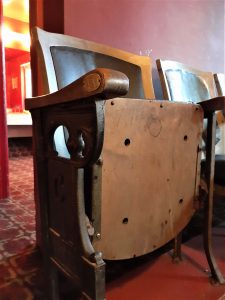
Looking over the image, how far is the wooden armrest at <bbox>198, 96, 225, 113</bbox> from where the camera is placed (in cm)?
88

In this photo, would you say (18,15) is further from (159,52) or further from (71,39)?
(71,39)

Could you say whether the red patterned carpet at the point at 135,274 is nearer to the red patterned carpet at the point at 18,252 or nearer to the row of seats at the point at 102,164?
the red patterned carpet at the point at 18,252

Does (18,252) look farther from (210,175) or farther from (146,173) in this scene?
(210,175)

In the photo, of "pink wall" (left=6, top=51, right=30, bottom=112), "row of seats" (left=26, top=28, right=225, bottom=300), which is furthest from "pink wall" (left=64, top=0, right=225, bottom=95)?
"pink wall" (left=6, top=51, right=30, bottom=112)

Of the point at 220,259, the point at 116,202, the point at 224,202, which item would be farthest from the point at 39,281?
the point at 224,202

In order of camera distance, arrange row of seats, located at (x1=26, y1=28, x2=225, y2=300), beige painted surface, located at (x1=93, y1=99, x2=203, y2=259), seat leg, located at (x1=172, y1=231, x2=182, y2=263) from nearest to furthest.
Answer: row of seats, located at (x1=26, y1=28, x2=225, y2=300)
beige painted surface, located at (x1=93, y1=99, x2=203, y2=259)
seat leg, located at (x1=172, y1=231, x2=182, y2=263)

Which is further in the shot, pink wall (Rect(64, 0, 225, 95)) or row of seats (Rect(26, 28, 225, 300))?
pink wall (Rect(64, 0, 225, 95))

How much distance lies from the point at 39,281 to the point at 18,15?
4.66 m

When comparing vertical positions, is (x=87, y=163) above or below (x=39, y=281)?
above

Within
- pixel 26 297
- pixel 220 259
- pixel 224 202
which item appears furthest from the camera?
pixel 224 202

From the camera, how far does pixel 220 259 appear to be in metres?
1.14

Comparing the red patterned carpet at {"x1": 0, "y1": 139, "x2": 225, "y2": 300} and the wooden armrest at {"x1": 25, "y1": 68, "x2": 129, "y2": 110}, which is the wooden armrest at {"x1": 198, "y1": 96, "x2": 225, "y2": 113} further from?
the red patterned carpet at {"x1": 0, "y1": 139, "x2": 225, "y2": 300}

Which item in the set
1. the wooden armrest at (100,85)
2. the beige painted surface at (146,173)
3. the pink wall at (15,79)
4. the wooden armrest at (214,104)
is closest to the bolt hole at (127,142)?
the beige painted surface at (146,173)

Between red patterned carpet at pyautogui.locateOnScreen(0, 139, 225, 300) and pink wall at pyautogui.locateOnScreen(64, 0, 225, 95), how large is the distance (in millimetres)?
958
